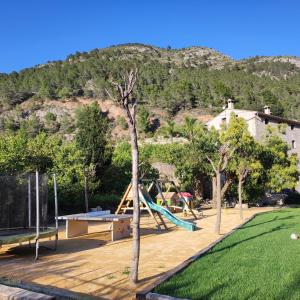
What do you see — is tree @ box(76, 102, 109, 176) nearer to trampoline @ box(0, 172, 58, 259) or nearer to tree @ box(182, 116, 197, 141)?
tree @ box(182, 116, 197, 141)

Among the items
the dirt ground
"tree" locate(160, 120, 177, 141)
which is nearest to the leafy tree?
the dirt ground

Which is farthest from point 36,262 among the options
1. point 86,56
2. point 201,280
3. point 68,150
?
point 86,56

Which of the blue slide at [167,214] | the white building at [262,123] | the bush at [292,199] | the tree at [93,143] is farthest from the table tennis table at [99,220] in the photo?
the white building at [262,123]

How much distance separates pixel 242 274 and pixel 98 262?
3.15 meters

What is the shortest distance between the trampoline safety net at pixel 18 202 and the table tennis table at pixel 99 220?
3.07 ft

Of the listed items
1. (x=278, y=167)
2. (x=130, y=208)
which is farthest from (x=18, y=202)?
(x=278, y=167)

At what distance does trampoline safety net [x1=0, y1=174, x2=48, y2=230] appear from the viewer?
11703mm

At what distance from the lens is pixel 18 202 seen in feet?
39.3

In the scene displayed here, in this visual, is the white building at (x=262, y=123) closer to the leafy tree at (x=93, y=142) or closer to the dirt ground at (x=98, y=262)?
the leafy tree at (x=93, y=142)

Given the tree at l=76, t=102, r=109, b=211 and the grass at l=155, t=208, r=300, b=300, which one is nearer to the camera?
the grass at l=155, t=208, r=300, b=300

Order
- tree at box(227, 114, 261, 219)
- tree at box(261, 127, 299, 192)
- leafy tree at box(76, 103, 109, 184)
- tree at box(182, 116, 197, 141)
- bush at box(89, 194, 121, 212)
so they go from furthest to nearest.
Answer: tree at box(182, 116, 197, 141)
tree at box(261, 127, 299, 192)
leafy tree at box(76, 103, 109, 184)
tree at box(227, 114, 261, 219)
bush at box(89, 194, 121, 212)

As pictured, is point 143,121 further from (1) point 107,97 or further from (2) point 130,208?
(2) point 130,208

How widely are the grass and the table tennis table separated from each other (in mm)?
3496

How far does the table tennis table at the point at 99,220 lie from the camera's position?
12.3 m
